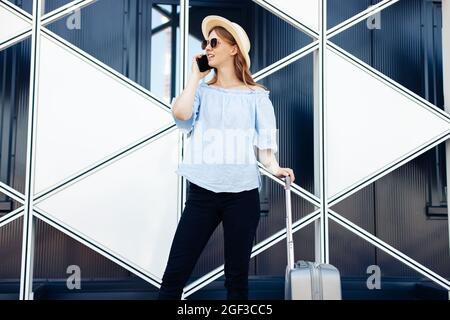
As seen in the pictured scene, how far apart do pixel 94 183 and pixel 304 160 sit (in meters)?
1.43

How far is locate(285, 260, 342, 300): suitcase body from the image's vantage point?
180 centimetres

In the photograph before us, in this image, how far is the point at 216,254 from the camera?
325cm

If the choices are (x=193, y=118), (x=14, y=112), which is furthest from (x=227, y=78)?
(x=14, y=112)

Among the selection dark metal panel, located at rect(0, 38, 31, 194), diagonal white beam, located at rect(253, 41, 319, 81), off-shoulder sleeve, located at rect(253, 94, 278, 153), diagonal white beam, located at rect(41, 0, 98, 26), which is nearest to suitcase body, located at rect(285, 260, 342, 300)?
off-shoulder sleeve, located at rect(253, 94, 278, 153)

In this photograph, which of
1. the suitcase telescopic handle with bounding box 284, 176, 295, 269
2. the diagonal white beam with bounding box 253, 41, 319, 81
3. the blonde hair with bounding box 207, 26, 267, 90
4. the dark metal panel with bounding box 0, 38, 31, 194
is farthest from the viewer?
the dark metal panel with bounding box 0, 38, 31, 194

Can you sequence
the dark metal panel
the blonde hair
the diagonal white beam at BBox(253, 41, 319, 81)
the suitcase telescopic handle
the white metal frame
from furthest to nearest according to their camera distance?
1. the dark metal panel
2. the diagonal white beam at BBox(253, 41, 319, 81)
3. the white metal frame
4. the blonde hair
5. the suitcase telescopic handle

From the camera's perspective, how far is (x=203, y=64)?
1.97 metres

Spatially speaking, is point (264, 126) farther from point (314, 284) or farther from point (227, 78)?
point (314, 284)

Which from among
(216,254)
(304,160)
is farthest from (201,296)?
(304,160)

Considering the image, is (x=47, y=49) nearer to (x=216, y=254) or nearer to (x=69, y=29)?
(x=69, y=29)

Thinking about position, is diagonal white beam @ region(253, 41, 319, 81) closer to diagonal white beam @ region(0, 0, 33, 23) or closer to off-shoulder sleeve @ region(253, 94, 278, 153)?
off-shoulder sleeve @ region(253, 94, 278, 153)

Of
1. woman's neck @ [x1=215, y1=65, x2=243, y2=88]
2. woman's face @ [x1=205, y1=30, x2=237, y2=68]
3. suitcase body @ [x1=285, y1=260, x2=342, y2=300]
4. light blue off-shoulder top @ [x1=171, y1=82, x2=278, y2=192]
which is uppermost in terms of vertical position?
woman's face @ [x1=205, y1=30, x2=237, y2=68]

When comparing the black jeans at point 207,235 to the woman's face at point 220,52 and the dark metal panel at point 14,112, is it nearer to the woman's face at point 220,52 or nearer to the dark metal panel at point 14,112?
the woman's face at point 220,52

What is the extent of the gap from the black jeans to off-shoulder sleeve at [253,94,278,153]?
238mm
